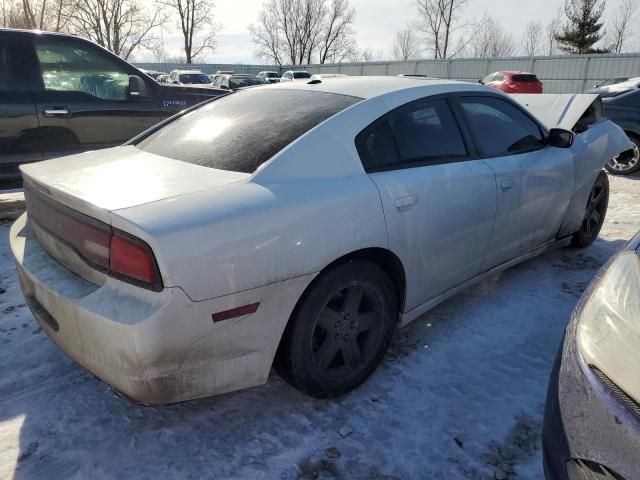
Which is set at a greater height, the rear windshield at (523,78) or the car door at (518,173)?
the rear windshield at (523,78)

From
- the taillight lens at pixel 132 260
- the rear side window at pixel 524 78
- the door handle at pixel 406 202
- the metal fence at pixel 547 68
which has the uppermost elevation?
the metal fence at pixel 547 68

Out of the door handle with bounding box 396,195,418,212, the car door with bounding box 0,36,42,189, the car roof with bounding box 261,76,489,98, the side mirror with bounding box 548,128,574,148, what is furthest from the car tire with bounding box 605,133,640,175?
the car door with bounding box 0,36,42,189

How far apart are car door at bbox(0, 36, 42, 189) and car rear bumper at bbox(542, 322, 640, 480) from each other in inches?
199

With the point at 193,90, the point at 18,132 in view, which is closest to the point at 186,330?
the point at 18,132

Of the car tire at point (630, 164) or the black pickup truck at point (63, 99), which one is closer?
the black pickup truck at point (63, 99)

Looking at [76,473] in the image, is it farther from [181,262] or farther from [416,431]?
[416,431]

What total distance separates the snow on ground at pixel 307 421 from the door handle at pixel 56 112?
102 inches

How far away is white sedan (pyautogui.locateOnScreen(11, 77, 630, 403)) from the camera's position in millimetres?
1849

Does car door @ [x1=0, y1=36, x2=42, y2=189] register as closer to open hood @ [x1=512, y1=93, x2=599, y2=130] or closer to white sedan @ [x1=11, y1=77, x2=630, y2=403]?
white sedan @ [x1=11, y1=77, x2=630, y2=403]

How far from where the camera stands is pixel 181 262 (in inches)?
70.0

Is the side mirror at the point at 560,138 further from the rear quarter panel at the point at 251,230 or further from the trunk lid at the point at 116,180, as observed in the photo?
the trunk lid at the point at 116,180

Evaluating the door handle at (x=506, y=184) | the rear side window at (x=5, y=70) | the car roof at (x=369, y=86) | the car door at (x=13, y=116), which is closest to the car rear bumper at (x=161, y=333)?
the car roof at (x=369, y=86)

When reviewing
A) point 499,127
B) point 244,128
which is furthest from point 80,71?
point 499,127

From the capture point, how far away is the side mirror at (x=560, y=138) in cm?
371
